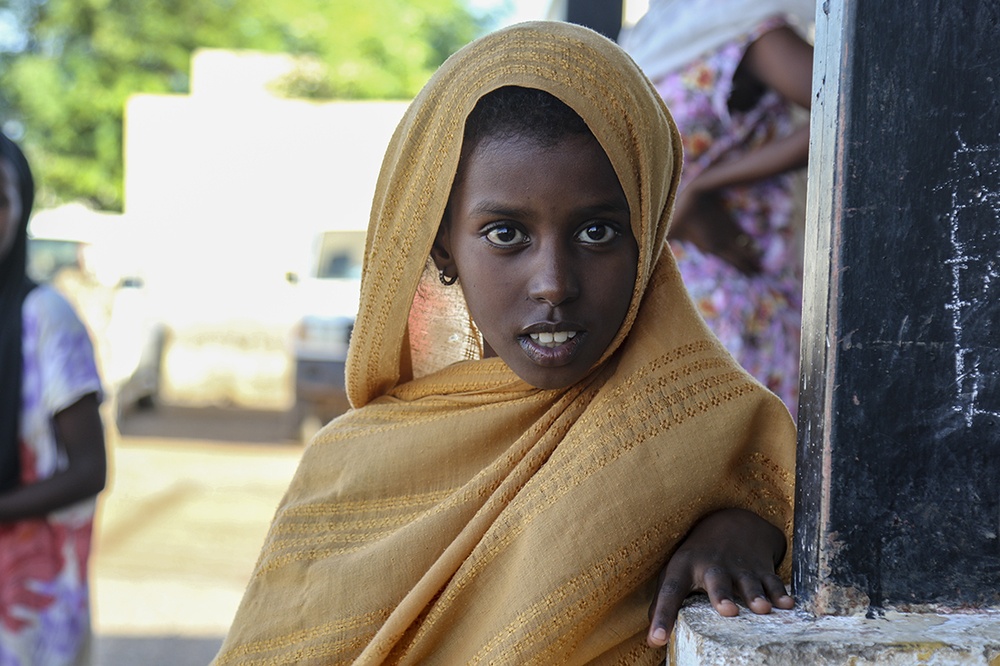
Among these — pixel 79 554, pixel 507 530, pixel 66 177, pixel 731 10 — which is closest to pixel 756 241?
pixel 731 10

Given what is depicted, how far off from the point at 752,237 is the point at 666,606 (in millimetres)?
1464

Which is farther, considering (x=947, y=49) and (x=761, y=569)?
(x=761, y=569)

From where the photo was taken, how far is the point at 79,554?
3.04m

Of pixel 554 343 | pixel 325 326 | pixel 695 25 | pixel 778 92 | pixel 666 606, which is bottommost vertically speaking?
pixel 325 326

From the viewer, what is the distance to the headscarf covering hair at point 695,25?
7.64 feet

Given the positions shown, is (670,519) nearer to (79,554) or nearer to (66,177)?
(79,554)

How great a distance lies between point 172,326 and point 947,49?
36.3ft

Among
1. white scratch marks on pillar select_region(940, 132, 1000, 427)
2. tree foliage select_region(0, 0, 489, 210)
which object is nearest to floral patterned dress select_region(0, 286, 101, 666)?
white scratch marks on pillar select_region(940, 132, 1000, 427)

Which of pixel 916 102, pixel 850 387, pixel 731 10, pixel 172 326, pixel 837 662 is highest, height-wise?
pixel 731 10

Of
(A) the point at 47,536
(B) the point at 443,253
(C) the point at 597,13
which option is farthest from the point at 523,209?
(C) the point at 597,13

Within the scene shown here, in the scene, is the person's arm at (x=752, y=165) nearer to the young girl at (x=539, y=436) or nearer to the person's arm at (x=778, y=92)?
the person's arm at (x=778, y=92)

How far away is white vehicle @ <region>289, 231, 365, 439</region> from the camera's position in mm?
10375

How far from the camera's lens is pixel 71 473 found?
2.96 meters

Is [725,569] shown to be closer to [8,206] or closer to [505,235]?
[505,235]
